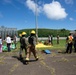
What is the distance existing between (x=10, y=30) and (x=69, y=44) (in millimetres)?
36280

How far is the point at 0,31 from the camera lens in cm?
5044

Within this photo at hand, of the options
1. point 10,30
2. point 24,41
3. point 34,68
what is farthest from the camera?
point 10,30

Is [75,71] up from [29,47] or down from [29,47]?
down

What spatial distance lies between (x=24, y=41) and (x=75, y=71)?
576 cm

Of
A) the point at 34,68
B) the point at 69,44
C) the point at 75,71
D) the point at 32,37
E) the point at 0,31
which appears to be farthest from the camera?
the point at 0,31

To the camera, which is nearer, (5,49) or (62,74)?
(62,74)

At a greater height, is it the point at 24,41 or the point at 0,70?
the point at 24,41

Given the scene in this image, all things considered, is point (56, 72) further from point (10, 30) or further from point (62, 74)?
point (10, 30)

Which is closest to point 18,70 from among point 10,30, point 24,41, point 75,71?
point 75,71

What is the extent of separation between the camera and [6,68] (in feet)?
45.6

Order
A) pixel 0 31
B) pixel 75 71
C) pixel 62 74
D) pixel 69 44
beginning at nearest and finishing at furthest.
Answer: pixel 62 74 < pixel 75 71 < pixel 69 44 < pixel 0 31

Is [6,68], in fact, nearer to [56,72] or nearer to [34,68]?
[34,68]

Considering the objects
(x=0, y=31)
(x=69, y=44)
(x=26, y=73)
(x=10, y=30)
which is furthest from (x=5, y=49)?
(x=10, y=30)

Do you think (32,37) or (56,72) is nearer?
(56,72)
